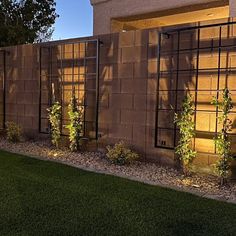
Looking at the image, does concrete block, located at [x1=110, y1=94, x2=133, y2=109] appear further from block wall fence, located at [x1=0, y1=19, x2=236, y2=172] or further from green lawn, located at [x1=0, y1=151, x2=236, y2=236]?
green lawn, located at [x1=0, y1=151, x2=236, y2=236]

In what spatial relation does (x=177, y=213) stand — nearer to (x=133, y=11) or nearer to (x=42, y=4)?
(x=133, y=11)

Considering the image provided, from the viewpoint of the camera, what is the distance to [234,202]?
12.6 ft

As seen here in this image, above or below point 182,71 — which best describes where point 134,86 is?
below

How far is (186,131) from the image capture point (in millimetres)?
Answer: 4910

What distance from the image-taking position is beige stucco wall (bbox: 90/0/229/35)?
9438 millimetres

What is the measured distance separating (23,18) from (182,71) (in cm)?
845

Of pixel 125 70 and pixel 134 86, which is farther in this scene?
pixel 125 70

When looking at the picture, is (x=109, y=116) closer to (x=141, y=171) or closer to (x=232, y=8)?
(x=141, y=171)

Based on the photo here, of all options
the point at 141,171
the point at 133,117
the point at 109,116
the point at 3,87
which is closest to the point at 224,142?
the point at 141,171

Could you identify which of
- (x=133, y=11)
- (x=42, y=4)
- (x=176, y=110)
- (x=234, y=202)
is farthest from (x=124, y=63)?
(x=42, y=4)

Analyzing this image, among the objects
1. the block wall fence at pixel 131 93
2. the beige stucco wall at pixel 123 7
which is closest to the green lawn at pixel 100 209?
the block wall fence at pixel 131 93

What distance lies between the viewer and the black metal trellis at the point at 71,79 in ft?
21.7

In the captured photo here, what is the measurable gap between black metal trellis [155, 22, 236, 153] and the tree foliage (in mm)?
7558

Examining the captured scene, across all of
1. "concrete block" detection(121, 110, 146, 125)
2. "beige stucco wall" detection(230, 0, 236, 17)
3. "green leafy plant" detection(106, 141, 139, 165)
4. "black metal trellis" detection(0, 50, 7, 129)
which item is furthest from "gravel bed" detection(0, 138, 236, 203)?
"beige stucco wall" detection(230, 0, 236, 17)
